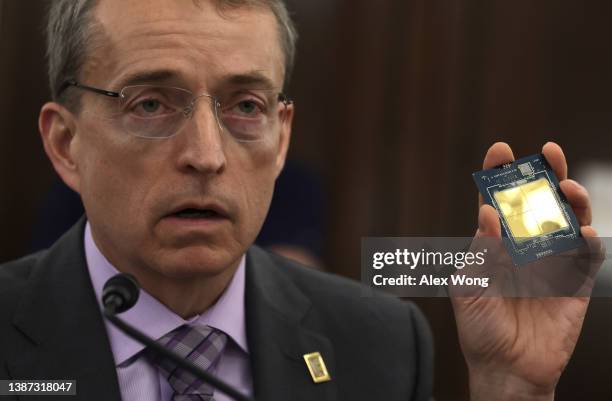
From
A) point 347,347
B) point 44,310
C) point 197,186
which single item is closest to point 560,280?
point 347,347

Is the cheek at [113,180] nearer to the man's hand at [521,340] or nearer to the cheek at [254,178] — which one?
the cheek at [254,178]

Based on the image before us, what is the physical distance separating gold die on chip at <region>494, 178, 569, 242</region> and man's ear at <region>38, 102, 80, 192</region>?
2.93 ft

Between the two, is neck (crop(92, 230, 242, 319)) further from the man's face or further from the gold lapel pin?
the gold lapel pin

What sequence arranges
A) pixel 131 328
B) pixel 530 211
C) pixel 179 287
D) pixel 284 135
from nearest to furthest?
pixel 131 328 < pixel 530 211 < pixel 179 287 < pixel 284 135

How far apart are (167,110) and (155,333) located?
0.46m

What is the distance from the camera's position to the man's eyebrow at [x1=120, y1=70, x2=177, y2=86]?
1357 mm

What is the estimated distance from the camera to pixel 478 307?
1.42 m

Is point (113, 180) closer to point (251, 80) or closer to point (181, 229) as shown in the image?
point (181, 229)

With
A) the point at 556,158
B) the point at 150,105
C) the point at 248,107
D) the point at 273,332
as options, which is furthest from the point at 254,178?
the point at 556,158

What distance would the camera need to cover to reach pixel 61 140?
1.54 meters

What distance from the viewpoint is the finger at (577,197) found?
1287mm

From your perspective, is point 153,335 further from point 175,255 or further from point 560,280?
point 560,280

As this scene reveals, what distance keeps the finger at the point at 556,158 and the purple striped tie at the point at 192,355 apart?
2.48 ft

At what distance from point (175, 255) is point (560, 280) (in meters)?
0.78
